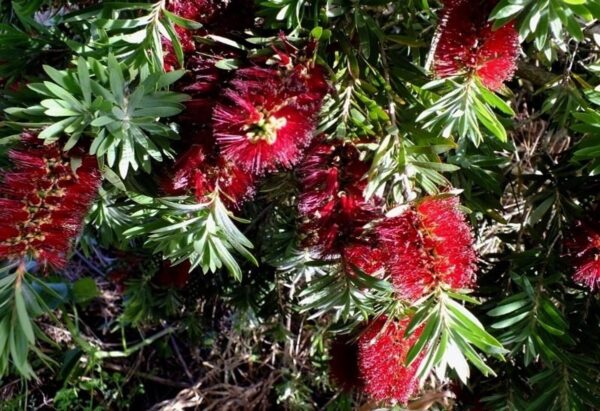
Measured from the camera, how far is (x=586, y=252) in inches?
39.9

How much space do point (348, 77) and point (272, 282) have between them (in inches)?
34.0

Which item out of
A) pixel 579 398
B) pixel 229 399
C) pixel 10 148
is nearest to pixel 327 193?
pixel 10 148

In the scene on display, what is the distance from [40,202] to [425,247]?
1.61 ft

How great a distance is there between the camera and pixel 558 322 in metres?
1.10

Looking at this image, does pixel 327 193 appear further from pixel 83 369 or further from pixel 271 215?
pixel 83 369

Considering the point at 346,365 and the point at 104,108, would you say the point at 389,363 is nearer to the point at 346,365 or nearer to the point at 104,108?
the point at 346,365

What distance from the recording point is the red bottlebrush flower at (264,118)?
0.78 metres

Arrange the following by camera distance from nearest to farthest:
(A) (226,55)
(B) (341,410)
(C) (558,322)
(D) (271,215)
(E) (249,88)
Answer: (E) (249,88) < (A) (226,55) < (C) (558,322) < (D) (271,215) < (B) (341,410)

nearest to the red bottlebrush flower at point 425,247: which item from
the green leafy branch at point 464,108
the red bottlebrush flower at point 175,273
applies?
the green leafy branch at point 464,108

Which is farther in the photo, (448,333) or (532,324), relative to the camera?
(532,324)

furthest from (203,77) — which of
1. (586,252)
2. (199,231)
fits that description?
(586,252)

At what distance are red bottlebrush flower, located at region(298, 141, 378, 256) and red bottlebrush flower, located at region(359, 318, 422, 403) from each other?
0.21 m

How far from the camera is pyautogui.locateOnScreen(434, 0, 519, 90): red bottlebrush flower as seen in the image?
0.81 metres

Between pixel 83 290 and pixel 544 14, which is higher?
pixel 544 14
